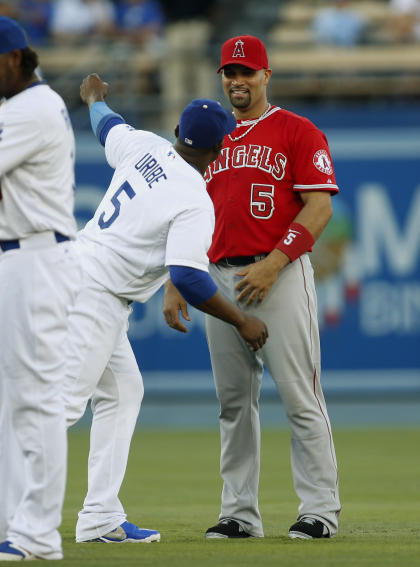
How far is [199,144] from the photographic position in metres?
5.55

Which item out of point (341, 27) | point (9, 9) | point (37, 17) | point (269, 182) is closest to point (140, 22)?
point (37, 17)

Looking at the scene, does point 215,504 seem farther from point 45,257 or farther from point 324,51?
point 324,51

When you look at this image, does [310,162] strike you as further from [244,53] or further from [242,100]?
[244,53]

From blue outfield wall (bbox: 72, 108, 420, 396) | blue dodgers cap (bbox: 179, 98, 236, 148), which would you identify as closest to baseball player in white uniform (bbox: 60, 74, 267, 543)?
blue dodgers cap (bbox: 179, 98, 236, 148)

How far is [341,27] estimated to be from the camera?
1653 centimetres

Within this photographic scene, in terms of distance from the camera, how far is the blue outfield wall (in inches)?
568

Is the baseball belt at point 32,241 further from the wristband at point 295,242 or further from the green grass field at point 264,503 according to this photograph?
the wristband at point 295,242

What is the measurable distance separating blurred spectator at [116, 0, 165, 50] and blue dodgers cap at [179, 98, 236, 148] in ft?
37.0

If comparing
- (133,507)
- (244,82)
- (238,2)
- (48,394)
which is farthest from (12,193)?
(238,2)

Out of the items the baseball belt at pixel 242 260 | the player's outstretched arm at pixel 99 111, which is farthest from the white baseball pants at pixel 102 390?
the player's outstretched arm at pixel 99 111

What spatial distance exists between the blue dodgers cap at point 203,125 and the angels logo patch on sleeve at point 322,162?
2.10 feet

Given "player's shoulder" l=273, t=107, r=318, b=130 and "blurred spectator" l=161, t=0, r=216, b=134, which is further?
"blurred spectator" l=161, t=0, r=216, b=134

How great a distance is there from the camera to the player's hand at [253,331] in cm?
550

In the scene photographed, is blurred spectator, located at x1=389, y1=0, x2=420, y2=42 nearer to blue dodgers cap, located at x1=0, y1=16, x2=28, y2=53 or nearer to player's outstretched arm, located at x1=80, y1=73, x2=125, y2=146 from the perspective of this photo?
player's outstretched arm, located at x1=80, y1=73, x2=125, y2=146
